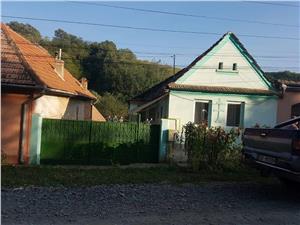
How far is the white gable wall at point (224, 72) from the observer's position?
887 inches

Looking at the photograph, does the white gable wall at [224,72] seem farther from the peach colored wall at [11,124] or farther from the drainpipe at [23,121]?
the peach colored wall at [11,124]

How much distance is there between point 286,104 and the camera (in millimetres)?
23109

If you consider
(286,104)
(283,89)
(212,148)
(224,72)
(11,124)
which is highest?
(224,72)

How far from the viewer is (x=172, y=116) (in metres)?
22.0

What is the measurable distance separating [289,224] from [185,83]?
605 inches

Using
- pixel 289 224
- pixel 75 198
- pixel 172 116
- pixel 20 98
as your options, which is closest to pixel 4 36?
pixel 20 98

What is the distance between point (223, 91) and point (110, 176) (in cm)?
1054

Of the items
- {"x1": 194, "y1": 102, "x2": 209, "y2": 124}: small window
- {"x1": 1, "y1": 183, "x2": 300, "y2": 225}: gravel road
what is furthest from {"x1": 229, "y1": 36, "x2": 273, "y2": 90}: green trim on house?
{"x1": 1, "y1": 183, "x2": 300, "y2": 225}: gravel road

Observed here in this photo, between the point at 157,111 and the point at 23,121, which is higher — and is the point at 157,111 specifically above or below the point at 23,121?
above

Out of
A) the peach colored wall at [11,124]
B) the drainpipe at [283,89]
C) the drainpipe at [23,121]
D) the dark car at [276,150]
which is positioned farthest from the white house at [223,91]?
the dark car at [276,150]

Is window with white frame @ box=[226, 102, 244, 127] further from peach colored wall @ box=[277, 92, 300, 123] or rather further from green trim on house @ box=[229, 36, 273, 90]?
peach colored wall @ box=[277, 92, 300, 123]

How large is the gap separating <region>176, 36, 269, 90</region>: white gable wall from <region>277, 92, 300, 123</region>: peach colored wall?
1029 mm

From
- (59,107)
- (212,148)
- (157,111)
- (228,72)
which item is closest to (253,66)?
(228,72)

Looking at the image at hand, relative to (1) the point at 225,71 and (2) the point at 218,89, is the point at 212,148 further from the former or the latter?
(1) the point at 225,71
